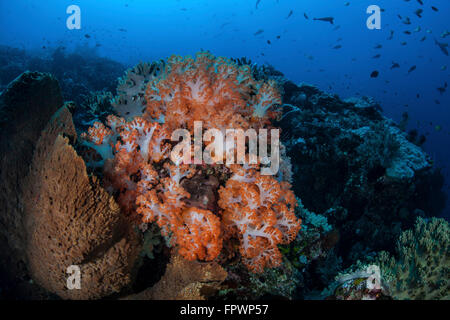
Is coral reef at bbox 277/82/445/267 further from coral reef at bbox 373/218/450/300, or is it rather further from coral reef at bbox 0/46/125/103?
coral reef at bbox 0/46/125/103

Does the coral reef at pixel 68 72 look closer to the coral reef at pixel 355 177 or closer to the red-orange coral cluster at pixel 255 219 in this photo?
the coral reef at pixel 355 177

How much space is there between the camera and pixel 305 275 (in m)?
4.58

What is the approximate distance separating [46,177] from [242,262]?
109 inches

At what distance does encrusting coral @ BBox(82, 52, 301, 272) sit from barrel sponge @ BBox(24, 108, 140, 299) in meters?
0.47

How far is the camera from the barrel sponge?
7.83ft

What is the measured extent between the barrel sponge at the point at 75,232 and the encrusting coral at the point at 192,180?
47cm

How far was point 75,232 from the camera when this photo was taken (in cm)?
240

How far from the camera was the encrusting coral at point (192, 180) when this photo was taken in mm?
2896

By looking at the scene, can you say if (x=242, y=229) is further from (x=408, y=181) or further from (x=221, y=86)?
(x=408, y=181)

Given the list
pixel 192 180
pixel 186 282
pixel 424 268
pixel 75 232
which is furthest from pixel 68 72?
pixel 424 268

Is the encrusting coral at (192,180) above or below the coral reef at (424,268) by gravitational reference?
above

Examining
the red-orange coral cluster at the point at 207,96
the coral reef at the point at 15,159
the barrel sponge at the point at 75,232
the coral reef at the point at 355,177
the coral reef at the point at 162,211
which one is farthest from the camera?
the coral reef at the point at 355,177

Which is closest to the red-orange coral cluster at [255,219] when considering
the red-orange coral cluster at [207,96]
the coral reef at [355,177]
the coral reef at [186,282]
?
the coral reef at [186,282]
